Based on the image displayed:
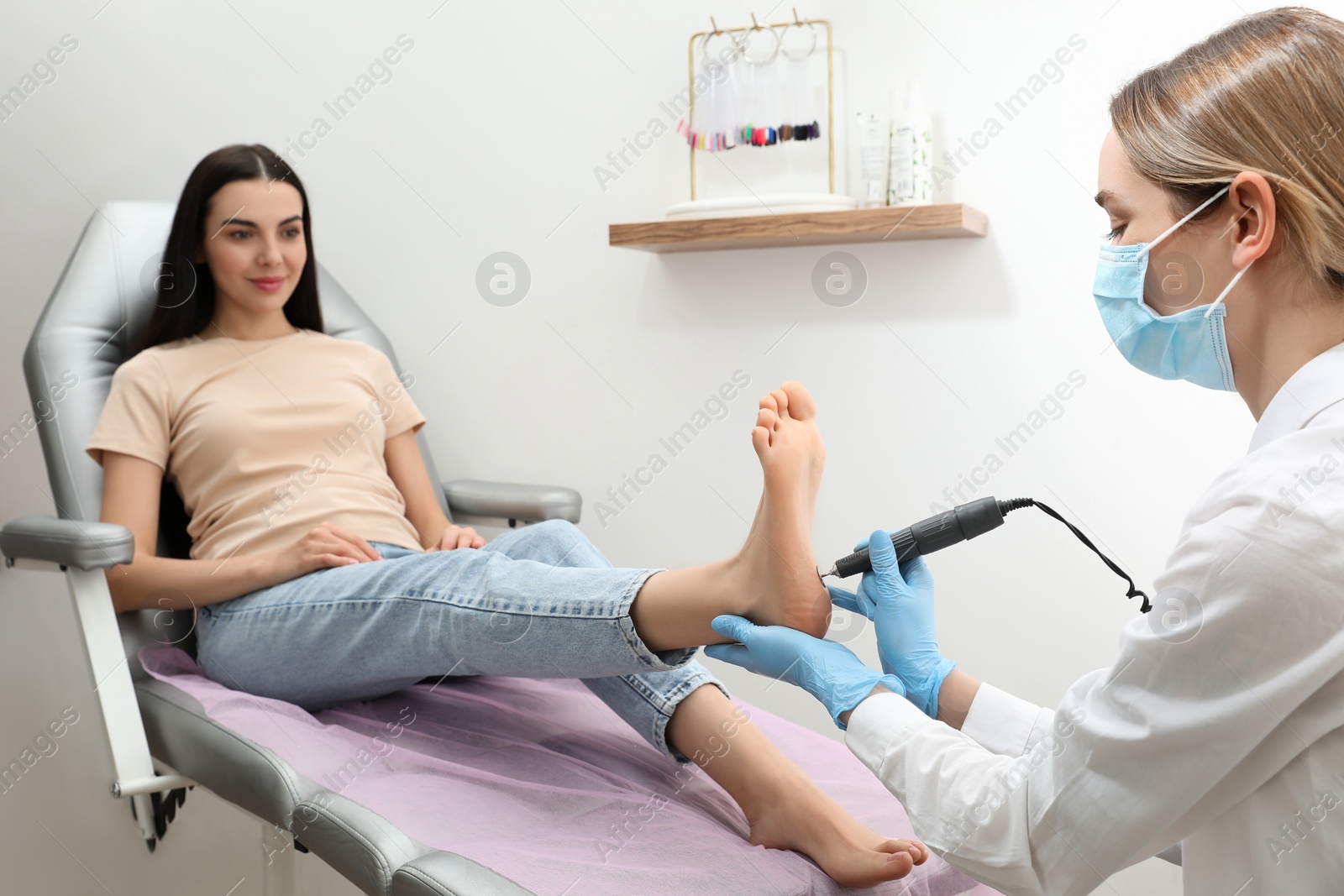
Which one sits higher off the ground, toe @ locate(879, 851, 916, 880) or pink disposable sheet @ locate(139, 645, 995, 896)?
toe @ locate(879, 851, 916, 880)

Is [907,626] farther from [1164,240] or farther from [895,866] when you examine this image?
[1164,240]

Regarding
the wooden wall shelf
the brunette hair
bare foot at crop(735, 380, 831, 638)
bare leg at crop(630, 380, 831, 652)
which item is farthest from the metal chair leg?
the wooden wall shelf

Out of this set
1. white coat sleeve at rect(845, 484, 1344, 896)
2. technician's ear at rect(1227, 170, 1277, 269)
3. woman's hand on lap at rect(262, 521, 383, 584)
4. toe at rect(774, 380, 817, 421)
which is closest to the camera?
white coat sleeve at rect(845, 484, 1344, 896)

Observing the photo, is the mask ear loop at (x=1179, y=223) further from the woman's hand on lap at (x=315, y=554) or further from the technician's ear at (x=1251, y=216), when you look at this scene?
the woman's hand on lap at (x=315, y=554)

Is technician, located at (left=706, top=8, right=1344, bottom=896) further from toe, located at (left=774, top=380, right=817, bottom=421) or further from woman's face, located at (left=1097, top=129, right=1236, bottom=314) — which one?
toe, located at (left=774, top=380, right=817, bottom=421)

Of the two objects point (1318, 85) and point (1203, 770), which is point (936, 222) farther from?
point (1203, 770)

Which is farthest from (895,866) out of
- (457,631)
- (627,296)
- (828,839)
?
(627,296)

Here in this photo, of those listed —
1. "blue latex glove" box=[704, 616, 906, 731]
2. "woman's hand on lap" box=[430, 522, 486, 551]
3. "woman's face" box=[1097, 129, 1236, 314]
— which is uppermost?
"woman's face" box=[1097, 129, 1236, 314]

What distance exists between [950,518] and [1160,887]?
1.01m

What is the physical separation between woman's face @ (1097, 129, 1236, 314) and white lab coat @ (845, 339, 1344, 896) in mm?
113

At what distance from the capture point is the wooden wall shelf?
1.62 m

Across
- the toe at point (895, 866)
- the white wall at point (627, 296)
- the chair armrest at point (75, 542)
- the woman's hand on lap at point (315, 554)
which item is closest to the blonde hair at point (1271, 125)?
the toe at point (895, 866)

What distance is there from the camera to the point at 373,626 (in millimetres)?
1259

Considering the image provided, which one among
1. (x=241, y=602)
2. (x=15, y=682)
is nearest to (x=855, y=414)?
(x=241, y=602)
